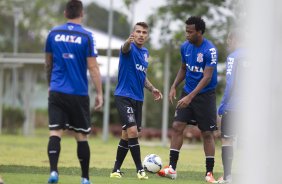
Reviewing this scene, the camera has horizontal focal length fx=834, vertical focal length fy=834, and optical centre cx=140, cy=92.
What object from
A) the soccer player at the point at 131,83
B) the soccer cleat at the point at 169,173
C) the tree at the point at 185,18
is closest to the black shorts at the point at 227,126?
the soccer cleat at the point at 169,173

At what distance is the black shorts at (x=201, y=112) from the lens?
1361cm

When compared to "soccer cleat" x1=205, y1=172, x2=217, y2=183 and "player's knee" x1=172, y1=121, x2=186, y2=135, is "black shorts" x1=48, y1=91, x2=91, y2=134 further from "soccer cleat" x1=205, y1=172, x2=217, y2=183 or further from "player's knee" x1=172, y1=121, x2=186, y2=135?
"player's knee" x1=172, y1=121, x2=186, y2=135

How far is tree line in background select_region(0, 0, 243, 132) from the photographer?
37031mm

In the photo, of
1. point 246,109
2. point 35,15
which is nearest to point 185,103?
point 246,109

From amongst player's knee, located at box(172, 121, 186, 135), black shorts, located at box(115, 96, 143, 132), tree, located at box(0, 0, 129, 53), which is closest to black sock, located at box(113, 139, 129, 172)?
black shorts, located at box(115, 96, 143, 132)

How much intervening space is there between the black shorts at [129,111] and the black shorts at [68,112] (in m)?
2.51

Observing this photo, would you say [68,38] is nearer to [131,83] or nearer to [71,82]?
[71,82]

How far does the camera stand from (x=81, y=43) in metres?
10.4

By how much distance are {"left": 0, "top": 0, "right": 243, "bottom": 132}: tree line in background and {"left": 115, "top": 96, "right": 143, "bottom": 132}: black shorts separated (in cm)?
225

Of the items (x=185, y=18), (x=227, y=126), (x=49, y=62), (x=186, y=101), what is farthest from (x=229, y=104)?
(x=185, y=18)

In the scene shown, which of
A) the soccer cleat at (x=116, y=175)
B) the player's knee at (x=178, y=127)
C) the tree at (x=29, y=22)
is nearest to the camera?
the soccer cleat at (x=116, y=175)

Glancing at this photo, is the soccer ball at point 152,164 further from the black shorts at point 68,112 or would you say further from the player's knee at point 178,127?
the black shorts at point 68,112

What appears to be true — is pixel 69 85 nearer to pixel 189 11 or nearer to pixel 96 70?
pixel 96 70

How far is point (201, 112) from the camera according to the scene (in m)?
13.6
